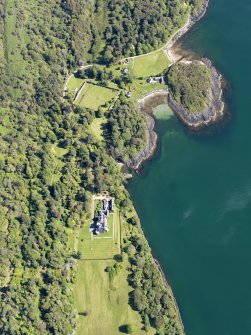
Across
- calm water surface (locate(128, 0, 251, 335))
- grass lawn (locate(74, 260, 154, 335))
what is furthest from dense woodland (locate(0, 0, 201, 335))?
calm water surface (locate(128, 0, 251, 335))

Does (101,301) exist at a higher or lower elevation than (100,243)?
lower

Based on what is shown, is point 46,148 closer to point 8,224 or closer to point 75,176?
point 75,176

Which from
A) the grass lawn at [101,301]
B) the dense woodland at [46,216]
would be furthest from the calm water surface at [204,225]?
the grass lawn at [101,301]

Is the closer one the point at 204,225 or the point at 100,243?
the point at 100,243

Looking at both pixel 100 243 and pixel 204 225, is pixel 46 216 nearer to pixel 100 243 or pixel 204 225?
pixel 100 243

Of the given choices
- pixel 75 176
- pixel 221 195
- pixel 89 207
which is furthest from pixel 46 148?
pixel 221 195

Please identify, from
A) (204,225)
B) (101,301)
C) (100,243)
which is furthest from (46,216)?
(204,225)

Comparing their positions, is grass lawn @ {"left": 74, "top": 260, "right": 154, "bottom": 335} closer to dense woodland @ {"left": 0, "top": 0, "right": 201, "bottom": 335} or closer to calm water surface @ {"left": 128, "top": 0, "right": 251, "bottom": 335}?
dense woodland @ {"left": 0, "top": 0, "right": 201, "bottom": 335}

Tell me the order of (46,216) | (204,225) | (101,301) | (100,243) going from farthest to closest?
(204,225) < (46,216) < (100,243) < (101,301)

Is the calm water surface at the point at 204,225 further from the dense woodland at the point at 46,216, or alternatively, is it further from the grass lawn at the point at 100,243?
the grass lawn at the point at 100,243
